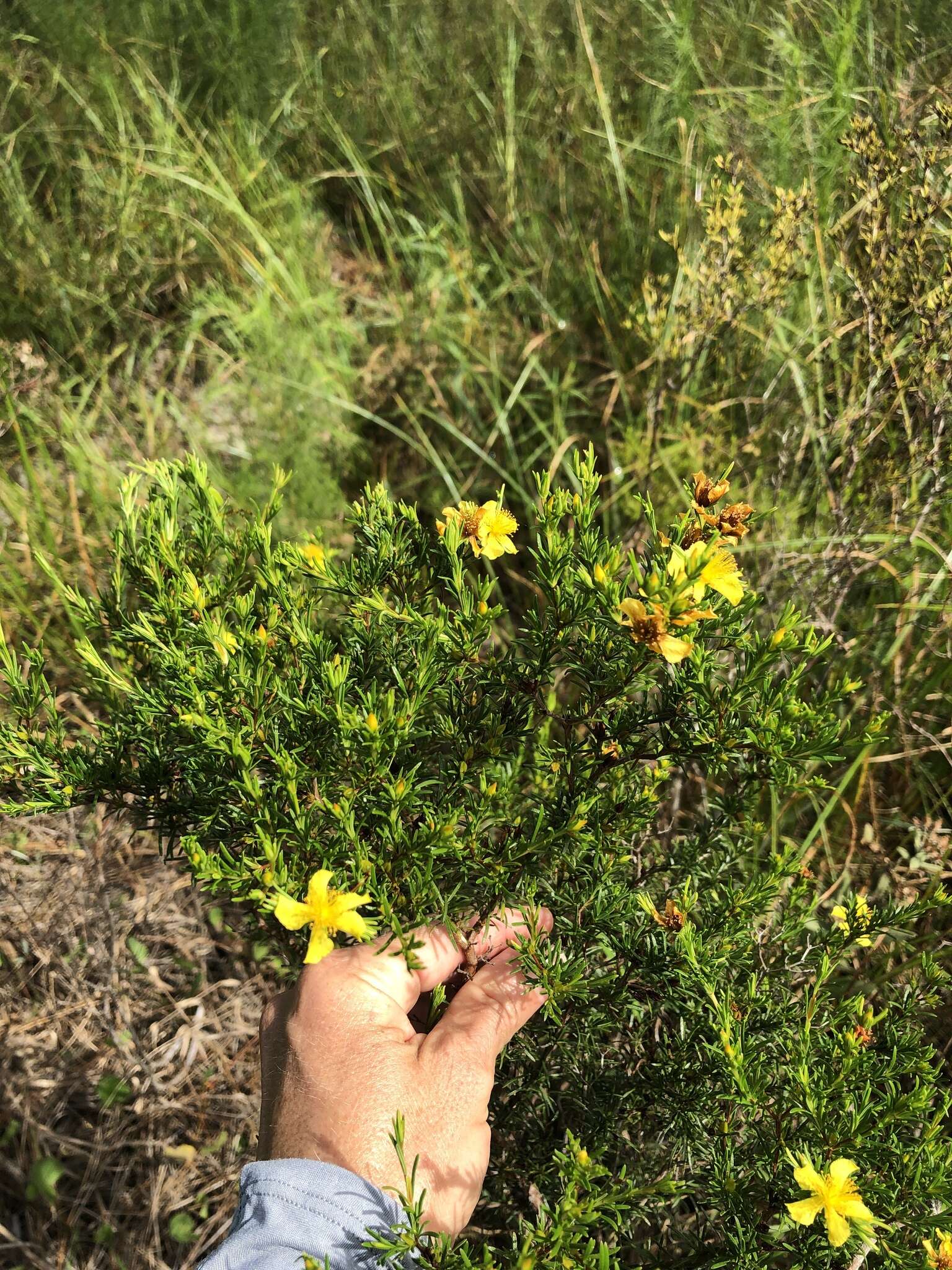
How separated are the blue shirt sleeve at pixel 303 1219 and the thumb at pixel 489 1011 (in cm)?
23

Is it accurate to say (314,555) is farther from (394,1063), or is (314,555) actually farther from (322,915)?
(394,1063)

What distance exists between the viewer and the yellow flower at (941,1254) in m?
1.03

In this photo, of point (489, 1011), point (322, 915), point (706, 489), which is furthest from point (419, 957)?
point (706, 489)

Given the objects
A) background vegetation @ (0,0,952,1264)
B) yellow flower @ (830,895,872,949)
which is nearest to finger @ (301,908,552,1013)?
yellow flower @ (830,895,872,949)

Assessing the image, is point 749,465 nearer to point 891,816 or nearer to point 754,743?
point 891,816

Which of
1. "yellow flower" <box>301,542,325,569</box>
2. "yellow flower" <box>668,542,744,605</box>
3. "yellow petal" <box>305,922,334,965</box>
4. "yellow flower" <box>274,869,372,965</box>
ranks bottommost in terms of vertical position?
"yellow petal" <box>305,922,334,965</box>

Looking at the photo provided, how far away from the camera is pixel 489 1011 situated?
1359 mm

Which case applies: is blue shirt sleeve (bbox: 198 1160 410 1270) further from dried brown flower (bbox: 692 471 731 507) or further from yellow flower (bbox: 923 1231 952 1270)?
dried brown flower (bbox: 692 471 731 507)

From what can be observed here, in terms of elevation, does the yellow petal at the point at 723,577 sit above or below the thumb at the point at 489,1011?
above

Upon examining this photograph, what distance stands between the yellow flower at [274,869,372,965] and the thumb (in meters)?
0.34

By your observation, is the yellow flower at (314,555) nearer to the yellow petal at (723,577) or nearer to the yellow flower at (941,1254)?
the yellow petal at (723,577)

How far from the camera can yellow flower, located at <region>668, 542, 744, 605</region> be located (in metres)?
1.07

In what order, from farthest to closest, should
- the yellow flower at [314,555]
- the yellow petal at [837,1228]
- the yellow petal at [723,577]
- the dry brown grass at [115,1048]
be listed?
the dry brown grass at [115,1048], the yellow flower at [314,555], the yellow petal at [723,577], the yellow petal at [837,1228]

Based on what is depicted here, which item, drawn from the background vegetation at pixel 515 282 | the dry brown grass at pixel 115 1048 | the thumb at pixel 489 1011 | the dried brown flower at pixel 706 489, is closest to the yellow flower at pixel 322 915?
the thumb at pixel 489 1011
